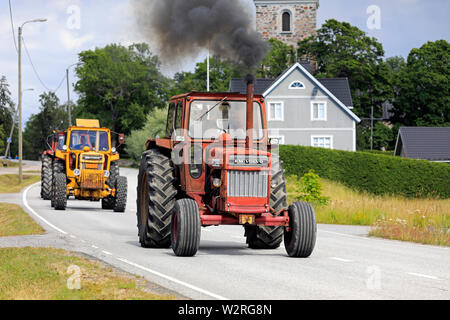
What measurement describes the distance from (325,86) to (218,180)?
2218 inches

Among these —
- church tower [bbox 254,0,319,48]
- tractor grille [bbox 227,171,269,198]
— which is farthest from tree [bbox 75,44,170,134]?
tractor grille [bbox 227,171,269,198]

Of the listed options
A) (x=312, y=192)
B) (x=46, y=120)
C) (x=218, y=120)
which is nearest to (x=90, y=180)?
(x=312, y=192)

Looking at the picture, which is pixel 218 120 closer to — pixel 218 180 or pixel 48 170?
pixel 218 180

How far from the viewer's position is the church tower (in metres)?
93.2

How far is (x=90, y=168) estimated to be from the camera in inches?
1082

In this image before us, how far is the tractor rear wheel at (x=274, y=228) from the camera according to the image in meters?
12.9

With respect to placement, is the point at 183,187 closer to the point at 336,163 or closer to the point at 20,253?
the point at 20,253

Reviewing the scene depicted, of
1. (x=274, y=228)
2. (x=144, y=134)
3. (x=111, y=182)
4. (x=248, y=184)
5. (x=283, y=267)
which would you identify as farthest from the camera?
(x=144, y=134)

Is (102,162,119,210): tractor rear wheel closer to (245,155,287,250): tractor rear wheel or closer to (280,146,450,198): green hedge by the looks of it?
(245,155,287,250): tractor rear wheel

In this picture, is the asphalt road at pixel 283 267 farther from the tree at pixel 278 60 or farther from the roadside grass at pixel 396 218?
the tree at pixel 278 60

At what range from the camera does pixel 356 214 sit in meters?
23.9

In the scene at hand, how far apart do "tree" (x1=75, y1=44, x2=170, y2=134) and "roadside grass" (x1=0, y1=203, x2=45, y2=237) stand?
7217cm

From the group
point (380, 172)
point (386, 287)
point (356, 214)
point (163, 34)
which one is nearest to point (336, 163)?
point (380, 172)

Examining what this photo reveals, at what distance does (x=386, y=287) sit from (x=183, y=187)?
4992mm
